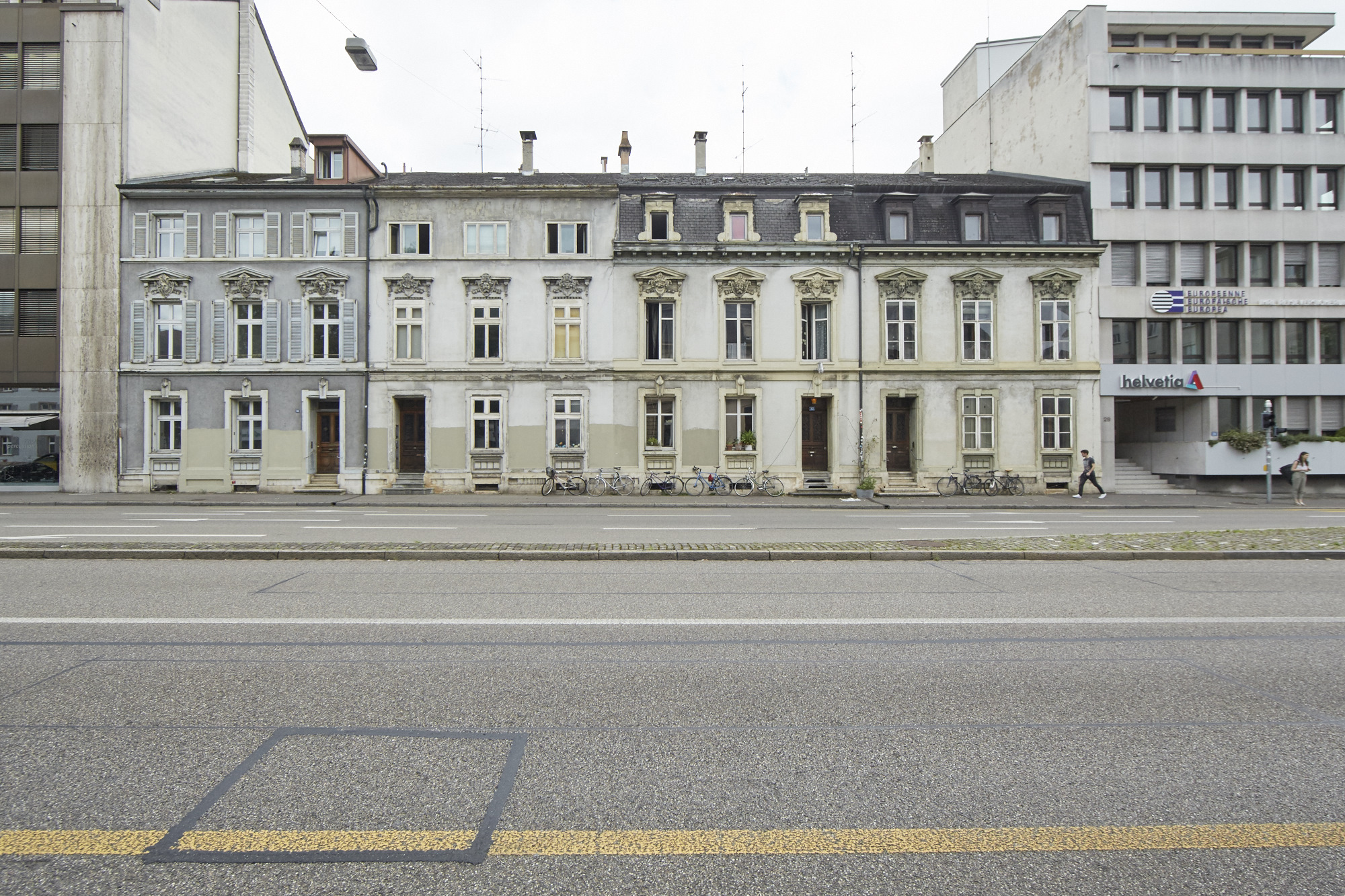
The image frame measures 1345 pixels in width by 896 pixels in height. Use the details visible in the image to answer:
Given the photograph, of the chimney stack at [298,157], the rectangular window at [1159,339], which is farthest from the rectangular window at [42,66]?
the rectangular window at [1159,339]

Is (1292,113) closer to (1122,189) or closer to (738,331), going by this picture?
(1122,189)

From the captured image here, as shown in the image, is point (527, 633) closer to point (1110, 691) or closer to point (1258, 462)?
point (1110, 691)

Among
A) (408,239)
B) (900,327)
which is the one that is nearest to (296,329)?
(408,239)

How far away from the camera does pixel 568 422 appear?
26266 mm

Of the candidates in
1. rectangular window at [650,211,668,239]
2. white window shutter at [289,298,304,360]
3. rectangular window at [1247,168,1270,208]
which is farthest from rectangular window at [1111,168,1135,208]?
white window shutter at [289,298,304,360]

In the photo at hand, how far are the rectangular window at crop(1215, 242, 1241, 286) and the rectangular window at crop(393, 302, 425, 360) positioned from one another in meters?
31.0

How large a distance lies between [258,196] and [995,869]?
3042cm

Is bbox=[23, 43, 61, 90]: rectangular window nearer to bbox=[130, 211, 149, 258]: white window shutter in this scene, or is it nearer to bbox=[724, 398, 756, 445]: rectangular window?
bbox=[130, 211, 149, 258]: white window shutter

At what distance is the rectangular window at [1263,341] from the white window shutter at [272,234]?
124 ft

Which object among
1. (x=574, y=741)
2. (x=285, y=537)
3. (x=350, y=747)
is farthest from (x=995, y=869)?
(x=285, y=537)

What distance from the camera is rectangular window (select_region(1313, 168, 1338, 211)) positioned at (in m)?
28.0

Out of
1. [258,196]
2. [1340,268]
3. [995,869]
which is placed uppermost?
[258,196]

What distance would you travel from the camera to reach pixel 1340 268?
2794cm

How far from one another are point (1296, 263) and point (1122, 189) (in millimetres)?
7619
